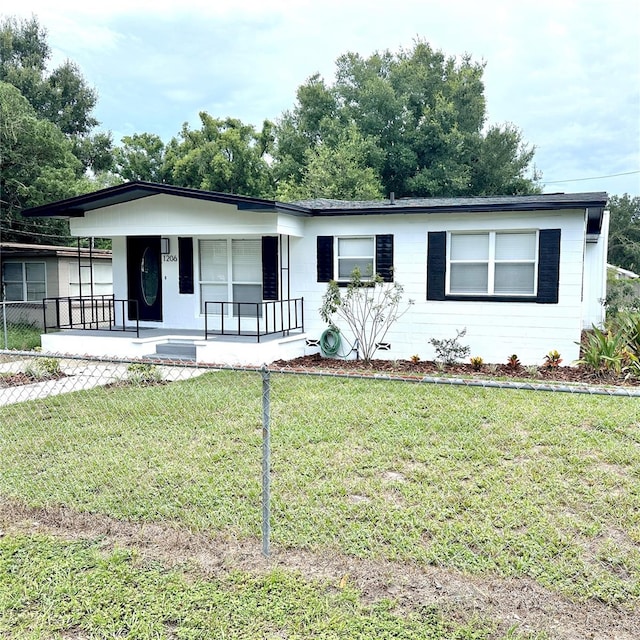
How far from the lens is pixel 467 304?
10094mm

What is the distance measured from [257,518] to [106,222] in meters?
9.29

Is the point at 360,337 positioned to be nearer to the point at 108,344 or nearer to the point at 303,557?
the point at 108,344

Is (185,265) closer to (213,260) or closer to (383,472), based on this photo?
(213,260)

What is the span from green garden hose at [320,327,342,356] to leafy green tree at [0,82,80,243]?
43.2ft

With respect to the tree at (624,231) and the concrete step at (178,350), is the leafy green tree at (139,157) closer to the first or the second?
the concrete step at (178,350)

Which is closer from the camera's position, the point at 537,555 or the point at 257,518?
the point at 537,555

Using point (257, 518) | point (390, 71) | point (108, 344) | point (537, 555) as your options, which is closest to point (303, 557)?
point (257, 518)

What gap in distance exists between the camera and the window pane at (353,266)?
1074cm

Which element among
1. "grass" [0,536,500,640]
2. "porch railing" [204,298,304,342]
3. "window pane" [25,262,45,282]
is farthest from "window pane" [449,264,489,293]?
"window pane" [25,262,45,282]

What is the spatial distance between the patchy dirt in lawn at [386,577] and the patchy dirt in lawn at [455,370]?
500cm

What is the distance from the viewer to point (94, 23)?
66.9 ft

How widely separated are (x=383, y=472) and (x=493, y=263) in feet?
20.7

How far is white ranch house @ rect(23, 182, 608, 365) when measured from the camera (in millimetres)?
9617

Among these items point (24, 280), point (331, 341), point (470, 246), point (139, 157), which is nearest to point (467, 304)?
point (470, 246)
